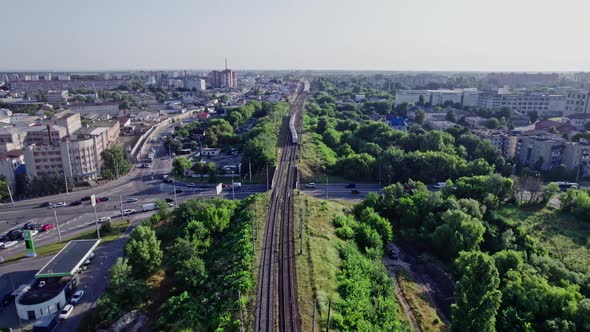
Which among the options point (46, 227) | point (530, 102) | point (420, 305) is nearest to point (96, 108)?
point (46, 227)

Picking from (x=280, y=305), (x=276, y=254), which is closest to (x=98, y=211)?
(x=276, y=254)

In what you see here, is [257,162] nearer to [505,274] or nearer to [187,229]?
[187,229]

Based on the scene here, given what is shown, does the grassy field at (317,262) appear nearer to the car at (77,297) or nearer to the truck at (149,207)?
the car at (77,297)

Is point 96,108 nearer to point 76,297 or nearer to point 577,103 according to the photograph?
point 76,297

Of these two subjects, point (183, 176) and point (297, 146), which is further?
point (297, 146)

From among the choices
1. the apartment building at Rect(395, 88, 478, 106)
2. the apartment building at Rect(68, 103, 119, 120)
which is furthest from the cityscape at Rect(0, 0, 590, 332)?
the apartment building at Rect(395, 88, 478, 106)

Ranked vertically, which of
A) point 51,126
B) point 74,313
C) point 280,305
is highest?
point 51,126

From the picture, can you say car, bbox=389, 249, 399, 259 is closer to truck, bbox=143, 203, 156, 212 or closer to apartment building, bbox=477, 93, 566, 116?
truck, bbox=143, 203, 156, 212
